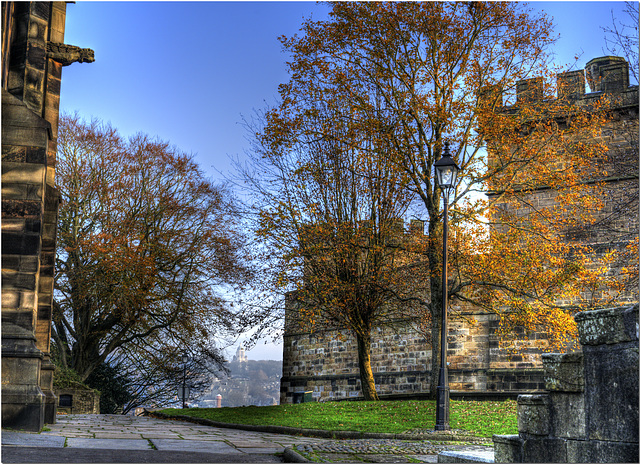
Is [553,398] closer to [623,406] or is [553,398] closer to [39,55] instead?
[623,406]

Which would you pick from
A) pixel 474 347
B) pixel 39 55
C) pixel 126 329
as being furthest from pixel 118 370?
pixel 39 55

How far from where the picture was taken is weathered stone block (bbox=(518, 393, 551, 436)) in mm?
5202

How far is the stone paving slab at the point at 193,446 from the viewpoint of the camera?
27.4ft

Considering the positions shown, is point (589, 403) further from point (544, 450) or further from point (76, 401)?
point (76, 401)

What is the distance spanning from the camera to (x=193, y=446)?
347 inches

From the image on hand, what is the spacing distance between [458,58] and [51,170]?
35.0 feet

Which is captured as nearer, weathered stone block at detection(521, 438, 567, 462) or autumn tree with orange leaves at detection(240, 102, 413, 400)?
weathered stone block at detection(521, 438, 567, 462)

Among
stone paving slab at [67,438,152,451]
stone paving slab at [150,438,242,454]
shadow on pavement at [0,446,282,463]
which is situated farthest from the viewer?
stone paving slab at [150,438,242,454]

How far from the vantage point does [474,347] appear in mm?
21328

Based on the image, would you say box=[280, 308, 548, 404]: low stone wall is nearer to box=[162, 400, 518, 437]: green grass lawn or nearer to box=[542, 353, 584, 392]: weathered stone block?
box=[162, 400, 518, 437]: green grass lawn

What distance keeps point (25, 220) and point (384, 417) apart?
861 centimetres

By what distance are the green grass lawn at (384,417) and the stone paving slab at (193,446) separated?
3800 millimetres

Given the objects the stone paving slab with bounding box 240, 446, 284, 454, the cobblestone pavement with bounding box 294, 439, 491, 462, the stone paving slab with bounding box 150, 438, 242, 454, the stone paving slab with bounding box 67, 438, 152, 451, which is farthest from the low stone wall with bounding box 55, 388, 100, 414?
the cobblestone pavement with bounding box 294, 439, 491, 462

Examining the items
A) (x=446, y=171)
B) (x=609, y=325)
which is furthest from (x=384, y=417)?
(x=609, y=325)
